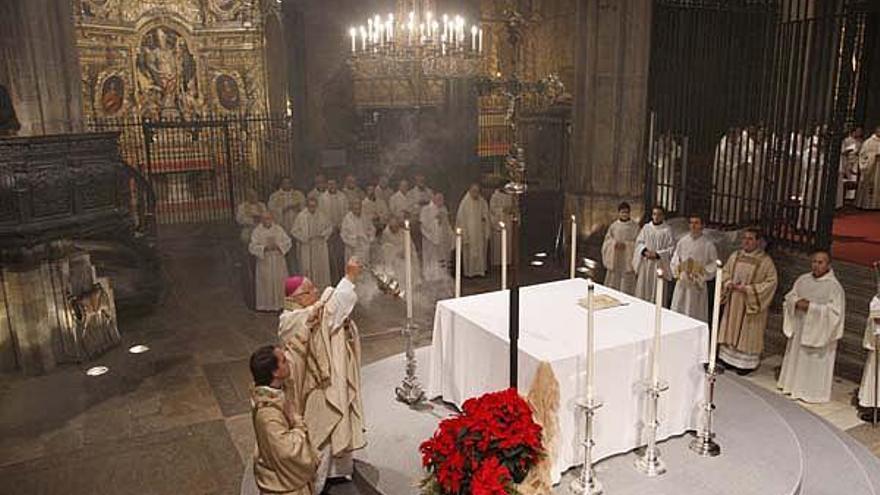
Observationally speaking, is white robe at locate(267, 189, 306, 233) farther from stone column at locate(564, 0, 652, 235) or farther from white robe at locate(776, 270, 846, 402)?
white robe at locate(776, 270, 846, 402)

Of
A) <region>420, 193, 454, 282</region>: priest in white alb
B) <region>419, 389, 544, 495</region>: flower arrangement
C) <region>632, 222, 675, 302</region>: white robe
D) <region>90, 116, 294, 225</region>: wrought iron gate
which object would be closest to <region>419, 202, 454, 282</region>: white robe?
<region>420, 193, 454, 282</region>: priest in white alb

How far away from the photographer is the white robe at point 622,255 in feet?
35.2

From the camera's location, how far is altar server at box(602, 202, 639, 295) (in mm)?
10719

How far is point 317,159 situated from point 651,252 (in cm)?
833

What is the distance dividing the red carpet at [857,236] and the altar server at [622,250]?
2742 mm

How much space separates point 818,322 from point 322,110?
1110cm

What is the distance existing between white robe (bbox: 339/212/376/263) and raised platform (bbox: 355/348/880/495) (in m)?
5.34

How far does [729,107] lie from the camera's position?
1274cm

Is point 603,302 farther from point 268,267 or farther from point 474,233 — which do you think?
point 474,233

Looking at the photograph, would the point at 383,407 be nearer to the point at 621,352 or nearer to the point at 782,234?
the point at 621,352

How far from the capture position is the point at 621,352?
5258 mm

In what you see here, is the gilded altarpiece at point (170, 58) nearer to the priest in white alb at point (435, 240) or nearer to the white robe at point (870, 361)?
the priest in white alb at point (435, 240)

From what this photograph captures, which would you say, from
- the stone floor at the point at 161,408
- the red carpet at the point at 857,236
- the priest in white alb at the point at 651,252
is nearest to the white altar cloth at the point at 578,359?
the stone floor at the point at 161,408

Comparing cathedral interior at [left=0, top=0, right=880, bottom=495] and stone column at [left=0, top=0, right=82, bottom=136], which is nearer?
cathedral interior at [left=0, top=0, right=880, bottom=495]
